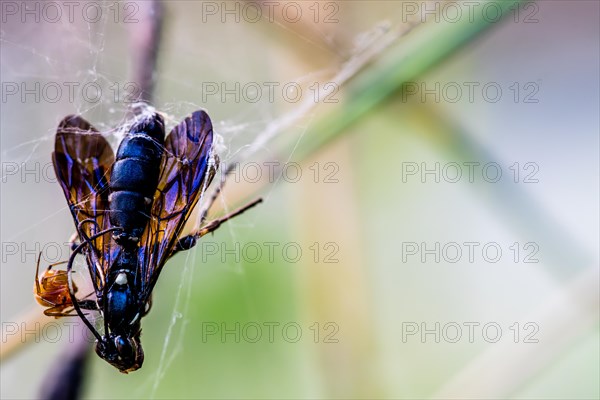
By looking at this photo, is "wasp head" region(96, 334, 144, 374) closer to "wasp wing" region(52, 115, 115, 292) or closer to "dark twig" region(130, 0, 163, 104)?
"wasp wing" region(52, 115, 115, 292)

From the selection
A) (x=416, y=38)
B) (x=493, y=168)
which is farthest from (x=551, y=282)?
(x=416, y=38)

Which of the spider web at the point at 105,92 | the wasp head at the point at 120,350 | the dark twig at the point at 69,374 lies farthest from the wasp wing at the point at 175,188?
the spider web at the point at 105,92

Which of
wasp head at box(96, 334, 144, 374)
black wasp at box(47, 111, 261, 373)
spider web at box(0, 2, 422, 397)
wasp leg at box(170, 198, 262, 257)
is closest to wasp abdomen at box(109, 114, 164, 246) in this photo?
black wasp at box(47, 111, 261, 373)

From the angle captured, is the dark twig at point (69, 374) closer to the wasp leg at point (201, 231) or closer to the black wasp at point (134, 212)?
the black wasp at point (134, 212)

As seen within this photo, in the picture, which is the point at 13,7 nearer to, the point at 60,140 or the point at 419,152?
the point at 60,140

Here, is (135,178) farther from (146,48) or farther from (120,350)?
(120,350)

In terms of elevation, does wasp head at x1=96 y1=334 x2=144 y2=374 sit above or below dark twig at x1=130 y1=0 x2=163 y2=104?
below

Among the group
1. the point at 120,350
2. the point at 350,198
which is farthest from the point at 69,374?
the point at 350,198
